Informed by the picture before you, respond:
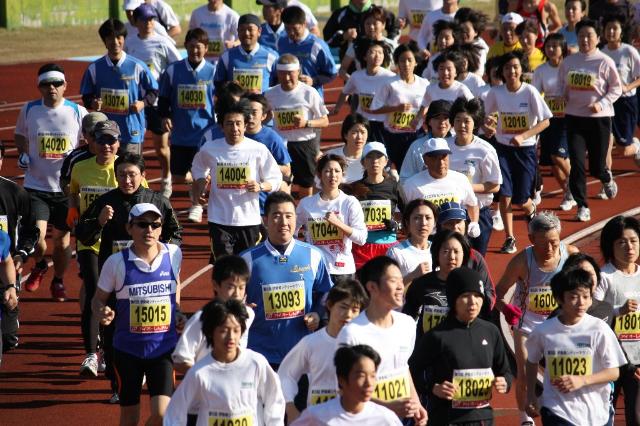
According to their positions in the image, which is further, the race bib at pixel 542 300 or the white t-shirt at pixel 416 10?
the white t-shirt at pixel 416 10

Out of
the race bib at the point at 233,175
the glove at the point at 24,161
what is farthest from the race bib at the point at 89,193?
the glove at the point at 24,161

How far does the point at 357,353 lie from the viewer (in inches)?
293

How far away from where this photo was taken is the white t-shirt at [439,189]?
39.2 ft

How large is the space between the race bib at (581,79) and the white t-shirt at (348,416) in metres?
10.2

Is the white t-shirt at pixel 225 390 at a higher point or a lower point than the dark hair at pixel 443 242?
lower

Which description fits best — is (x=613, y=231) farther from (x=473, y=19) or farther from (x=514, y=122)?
(x=473, y=19)

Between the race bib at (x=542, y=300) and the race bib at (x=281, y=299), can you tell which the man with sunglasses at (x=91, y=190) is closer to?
the race bib at (x=281, y=299)

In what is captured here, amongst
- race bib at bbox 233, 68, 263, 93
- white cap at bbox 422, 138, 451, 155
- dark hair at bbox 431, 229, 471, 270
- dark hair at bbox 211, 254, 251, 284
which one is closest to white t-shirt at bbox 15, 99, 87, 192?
race bib at bbox 233, 68, 263, 93

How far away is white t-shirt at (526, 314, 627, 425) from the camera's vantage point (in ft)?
29.1

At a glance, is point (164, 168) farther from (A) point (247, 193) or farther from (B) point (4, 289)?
(B) point (4, 289)

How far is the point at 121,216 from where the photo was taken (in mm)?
10922

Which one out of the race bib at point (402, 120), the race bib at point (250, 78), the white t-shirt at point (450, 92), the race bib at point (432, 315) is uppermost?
the race bib at point (250, 78)

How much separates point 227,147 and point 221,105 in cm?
86

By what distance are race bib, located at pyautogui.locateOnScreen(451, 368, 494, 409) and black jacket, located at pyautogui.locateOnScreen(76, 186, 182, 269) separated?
9.78 ft
